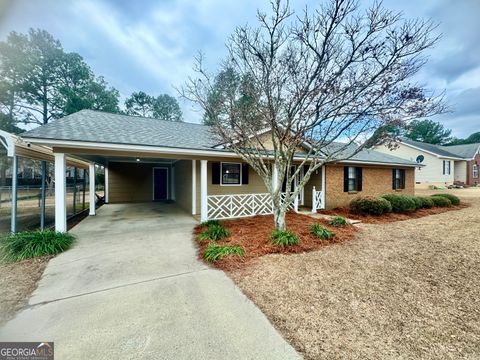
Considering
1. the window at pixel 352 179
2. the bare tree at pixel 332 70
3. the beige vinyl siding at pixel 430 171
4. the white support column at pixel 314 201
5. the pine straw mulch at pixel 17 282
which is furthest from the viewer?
the beige vinyl siding at pixel 430 171

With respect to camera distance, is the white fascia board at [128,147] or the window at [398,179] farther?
the window at [398,179]

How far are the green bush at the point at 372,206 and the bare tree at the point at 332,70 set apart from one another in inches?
160

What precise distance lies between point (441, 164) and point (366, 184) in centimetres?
2027

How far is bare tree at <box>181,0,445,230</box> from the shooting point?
502 cm

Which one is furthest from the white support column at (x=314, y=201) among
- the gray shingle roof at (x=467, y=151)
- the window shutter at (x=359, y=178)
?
the gray shingle roof at (x=467, y=151)

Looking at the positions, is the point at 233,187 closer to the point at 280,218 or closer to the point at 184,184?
the point at 184,184

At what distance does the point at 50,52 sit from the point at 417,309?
3904cm

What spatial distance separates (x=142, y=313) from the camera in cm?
286

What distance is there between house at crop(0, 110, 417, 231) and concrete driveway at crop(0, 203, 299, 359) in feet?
11.0

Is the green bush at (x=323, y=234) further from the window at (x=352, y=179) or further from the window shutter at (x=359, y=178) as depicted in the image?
the window shutter at (x=359, y=178)

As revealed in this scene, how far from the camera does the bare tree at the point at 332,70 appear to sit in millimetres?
5023

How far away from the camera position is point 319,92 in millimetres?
5438

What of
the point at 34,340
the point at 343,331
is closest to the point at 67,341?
the point at 34,340

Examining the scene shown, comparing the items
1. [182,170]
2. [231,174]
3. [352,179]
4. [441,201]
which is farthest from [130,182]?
[441,201]
